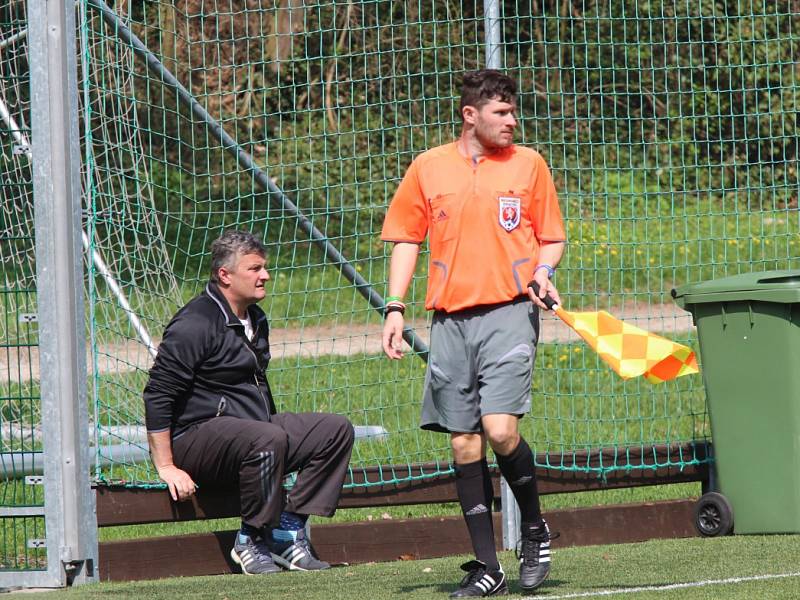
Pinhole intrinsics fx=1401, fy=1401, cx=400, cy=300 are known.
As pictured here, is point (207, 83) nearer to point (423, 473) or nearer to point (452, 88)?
point (452, 88)

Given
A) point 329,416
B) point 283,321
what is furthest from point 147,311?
point 329,416

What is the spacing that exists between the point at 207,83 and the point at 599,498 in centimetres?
322

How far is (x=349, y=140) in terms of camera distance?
23.4 ft

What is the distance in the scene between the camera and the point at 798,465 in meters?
6.22

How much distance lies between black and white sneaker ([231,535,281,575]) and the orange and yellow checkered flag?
1878mm

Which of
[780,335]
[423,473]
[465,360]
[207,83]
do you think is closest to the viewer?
[465,360]

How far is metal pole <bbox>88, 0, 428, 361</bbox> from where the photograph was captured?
6656 mm

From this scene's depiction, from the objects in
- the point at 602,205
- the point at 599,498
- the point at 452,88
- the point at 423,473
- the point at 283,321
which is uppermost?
the point at 452,88

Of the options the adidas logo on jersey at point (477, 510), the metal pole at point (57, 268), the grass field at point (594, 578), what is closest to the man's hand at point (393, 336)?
the adidas logo on jersey at point (477, 510)

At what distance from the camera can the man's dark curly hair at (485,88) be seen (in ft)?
16.5

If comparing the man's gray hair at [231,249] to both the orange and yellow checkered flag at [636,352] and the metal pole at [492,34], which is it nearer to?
the metal pole at [492,34]

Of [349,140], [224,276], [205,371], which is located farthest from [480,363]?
[349,140]

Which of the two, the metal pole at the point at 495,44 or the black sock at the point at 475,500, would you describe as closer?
the black sock at the point at 475,500

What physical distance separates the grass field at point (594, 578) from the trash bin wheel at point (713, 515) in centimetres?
17
